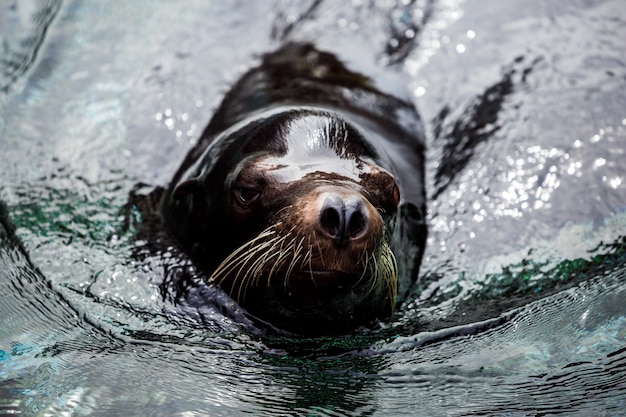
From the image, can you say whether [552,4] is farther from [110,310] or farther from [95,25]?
[110,310]

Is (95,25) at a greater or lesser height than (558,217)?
greater

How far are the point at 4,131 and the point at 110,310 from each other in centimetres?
225

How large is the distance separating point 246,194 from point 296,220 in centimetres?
58

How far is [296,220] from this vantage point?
4297 millimetres

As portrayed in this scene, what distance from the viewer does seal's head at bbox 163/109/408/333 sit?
419cm

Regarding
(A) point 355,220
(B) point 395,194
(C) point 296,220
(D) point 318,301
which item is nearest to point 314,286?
(D) point 318,301

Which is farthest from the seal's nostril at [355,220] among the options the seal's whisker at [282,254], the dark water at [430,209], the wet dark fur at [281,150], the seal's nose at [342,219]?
the dark water at [430,209]

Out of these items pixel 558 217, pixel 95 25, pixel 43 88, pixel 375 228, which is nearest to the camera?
pixel 375 228

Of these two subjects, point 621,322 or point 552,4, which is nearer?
point 621,322

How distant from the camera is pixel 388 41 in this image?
7.43 m

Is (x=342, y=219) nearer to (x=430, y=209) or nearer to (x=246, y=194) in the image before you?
(x=246, y=194)

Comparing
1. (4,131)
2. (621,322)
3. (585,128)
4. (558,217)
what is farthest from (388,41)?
(621,322)

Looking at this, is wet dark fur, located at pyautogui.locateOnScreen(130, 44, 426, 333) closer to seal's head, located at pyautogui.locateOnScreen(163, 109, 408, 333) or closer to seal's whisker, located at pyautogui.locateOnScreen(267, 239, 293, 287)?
seal's head, located at pyautogui.locateOnScreen(163, 109, 408, 333)

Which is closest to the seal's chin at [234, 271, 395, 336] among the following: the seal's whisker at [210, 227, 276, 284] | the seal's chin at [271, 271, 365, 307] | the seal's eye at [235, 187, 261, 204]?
the seal's chin at [271, 271, 365, 307]
